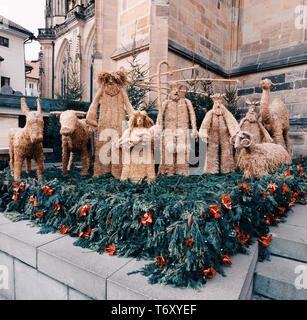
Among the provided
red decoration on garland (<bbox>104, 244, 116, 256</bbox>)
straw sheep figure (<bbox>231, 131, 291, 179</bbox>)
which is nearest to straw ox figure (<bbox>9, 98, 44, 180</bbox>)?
red decoration on garland (<bbox>104, 244, 116, 256</bbox>)

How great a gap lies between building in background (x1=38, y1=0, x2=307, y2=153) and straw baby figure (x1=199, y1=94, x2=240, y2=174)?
2810 millimetres

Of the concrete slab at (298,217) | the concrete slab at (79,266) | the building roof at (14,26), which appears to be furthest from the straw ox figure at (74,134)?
the building roof at (14,26)

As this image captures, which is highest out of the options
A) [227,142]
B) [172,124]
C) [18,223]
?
[172,124]

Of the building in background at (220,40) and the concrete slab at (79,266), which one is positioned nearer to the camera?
the concrete slab at (79,266)

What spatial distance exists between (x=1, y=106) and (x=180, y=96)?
4924 millimetres

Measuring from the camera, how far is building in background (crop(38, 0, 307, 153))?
594 cm

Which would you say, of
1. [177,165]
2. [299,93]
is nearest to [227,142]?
[177,165]

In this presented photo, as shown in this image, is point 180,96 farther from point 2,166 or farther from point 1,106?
point 1,106

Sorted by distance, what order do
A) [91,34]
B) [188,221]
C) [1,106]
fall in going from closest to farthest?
1. [188,221]
2. [1,106]
3. [91,34]

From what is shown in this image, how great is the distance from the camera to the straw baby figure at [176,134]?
11.5ft

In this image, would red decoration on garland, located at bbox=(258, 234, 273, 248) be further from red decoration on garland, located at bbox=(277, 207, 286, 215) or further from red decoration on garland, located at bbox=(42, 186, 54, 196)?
red decoration on garland, located at bbox=(42, 186, 54, 196)

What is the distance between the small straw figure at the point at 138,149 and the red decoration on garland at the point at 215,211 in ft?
3.92

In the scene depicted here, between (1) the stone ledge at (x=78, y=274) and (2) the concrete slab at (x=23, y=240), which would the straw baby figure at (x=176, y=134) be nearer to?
(1) the stone ledge at (x=78, y=274)
